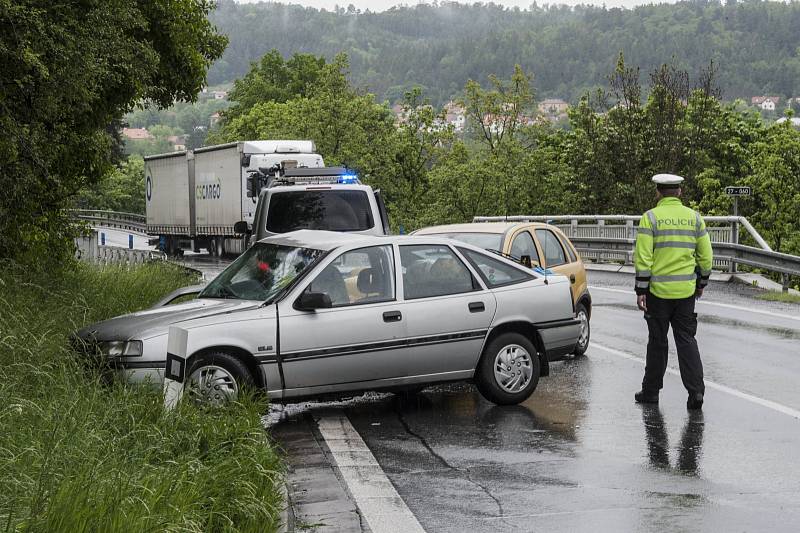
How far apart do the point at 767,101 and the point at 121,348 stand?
16372 centimetres

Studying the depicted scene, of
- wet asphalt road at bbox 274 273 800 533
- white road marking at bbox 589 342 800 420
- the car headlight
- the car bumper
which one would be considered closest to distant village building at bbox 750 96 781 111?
white road marking at bbox 589 342 800 420

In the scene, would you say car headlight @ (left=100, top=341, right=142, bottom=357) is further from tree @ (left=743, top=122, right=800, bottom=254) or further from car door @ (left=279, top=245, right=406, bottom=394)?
tree @ (left=743, top=122, right=800, bottom=254)

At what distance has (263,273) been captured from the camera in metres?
10.7

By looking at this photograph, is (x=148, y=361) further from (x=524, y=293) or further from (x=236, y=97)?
(x=236, y=97)

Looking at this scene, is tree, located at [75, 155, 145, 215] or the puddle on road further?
tree, located at [75, 155, 145, 215]

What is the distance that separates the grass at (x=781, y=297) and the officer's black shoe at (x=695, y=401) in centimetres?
1096

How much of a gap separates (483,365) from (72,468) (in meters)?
5.00

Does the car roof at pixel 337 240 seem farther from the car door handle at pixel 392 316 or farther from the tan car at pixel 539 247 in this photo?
the tan car at pixel 539 247

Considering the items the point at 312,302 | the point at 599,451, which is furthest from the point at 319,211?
the point at 599,451

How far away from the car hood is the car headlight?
5 cm

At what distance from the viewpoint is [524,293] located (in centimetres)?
1090

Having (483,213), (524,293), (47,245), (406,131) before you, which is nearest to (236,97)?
(406,131)

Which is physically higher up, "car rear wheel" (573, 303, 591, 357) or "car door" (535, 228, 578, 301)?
"car door" (535, 228, 578, 301)

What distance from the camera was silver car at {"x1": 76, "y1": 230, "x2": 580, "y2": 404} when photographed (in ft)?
31.2
